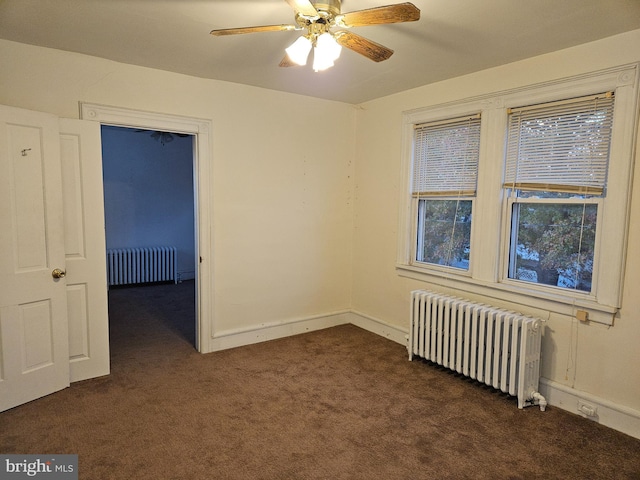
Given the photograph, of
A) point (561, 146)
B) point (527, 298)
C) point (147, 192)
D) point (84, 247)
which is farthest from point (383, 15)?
point (147, 192)

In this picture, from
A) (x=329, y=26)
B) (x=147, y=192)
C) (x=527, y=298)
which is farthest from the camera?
(x=147, y=192)

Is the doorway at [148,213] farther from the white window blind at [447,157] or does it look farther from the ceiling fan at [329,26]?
the ceiling fan at [329,26]

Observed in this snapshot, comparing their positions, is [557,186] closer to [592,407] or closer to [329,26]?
[592,407]

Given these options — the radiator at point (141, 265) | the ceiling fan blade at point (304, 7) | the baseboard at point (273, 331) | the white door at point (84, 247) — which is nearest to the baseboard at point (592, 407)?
the baseboard at point (273, 331)

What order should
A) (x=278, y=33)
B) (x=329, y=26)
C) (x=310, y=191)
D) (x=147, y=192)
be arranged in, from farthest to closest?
(x=147, y=192) → (x=310, y=191) → (x=278, y=33) → (x=329, y=26)

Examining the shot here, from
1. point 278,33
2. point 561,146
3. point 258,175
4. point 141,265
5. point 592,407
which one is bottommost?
point 592,407

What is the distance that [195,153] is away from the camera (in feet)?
12.0

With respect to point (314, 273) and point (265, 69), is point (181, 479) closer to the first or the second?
point (314, 273)

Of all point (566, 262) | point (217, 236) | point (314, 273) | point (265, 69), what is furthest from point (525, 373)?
point (265, 69)

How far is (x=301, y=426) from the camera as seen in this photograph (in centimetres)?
258

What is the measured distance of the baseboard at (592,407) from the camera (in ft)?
8.30

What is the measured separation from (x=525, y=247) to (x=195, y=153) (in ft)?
9.81

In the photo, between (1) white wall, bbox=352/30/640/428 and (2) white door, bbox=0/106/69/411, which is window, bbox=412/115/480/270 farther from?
(2) white door, bbox=0/106/69/411

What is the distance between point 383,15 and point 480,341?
8.00ft
